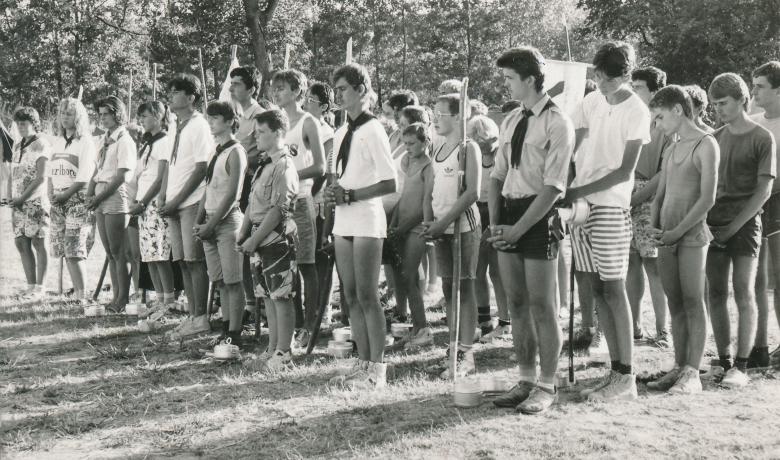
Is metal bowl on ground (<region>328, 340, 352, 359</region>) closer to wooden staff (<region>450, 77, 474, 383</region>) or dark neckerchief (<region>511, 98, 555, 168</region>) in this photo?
wooden staff (<region>450, 77, 474, 383</region>)

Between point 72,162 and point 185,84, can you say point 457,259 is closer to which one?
point 185,84

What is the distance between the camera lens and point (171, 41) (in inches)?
1367

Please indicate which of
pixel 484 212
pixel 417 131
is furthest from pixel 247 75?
pixel 484 212

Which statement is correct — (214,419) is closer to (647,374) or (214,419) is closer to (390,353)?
(390,353)

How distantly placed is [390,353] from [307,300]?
992mm

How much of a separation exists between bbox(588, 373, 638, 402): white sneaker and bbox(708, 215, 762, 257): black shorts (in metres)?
1.24

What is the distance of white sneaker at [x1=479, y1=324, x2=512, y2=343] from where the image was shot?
22.6ft

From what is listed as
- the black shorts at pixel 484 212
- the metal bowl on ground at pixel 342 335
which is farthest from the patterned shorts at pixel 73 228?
the black shorts at pixel 484 212

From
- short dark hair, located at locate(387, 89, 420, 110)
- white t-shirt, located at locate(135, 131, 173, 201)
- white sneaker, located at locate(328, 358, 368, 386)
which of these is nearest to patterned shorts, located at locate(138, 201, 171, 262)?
white t-shirt, located at locate(135, 131, 173, 201)

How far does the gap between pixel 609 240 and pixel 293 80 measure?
3203mm

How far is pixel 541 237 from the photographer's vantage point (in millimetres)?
4613

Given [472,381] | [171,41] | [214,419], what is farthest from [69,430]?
[171,41]

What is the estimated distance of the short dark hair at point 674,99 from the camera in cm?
514

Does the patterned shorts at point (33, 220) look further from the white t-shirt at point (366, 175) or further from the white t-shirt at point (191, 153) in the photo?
the white t-shirt at point (366, 175)
